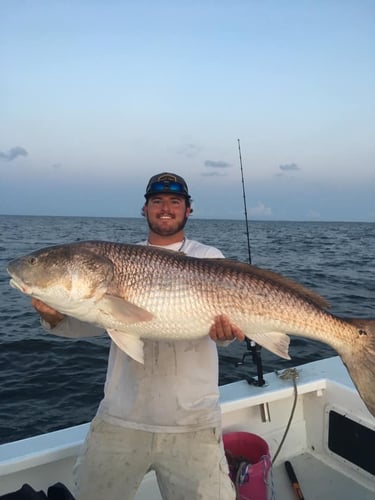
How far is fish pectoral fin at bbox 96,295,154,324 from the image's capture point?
128 inches

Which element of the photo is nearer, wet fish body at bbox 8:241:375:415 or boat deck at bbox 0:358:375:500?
wet fish body at bbox 8:241:375:415

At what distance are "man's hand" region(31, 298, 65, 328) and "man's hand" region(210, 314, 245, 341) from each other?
1215 millimetres

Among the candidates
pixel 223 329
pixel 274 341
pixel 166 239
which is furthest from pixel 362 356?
pixel 166 239

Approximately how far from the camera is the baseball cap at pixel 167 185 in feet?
13.4

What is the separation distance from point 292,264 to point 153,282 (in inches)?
799

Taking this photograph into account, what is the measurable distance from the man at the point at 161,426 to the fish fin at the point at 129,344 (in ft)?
0.93

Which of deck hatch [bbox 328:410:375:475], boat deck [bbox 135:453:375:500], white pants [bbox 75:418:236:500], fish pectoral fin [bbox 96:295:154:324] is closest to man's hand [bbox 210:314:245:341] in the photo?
fish pectoral fin [bbox 96:295:154:324]

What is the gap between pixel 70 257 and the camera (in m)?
3.49

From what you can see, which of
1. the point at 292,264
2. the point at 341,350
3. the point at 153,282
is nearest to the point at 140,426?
the point at 153,282

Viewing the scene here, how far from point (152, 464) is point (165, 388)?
0.57 metres

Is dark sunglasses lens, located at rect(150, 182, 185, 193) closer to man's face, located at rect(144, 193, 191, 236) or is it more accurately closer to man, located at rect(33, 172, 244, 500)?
man's face, located at rect(144, 193, 191, 236)

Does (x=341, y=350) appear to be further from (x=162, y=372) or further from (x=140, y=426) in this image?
(x=140, y=426)

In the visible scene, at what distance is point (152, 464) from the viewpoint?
346 centimetres

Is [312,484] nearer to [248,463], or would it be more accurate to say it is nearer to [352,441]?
[352,441]
